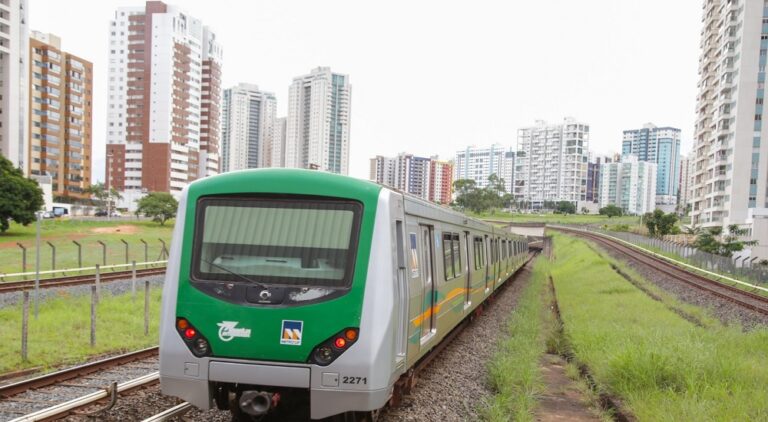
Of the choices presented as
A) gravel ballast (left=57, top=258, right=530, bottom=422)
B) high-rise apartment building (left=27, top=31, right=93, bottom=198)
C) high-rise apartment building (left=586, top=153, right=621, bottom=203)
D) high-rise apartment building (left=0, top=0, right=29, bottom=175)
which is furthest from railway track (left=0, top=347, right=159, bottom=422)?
high-rise apartment building (left=586, top=153, right=621, bottom=203)

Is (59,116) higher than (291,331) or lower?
higher

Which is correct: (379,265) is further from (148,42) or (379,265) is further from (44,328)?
(148,42)

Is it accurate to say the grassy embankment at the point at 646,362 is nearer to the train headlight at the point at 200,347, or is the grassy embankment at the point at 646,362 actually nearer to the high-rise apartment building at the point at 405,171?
the train headlight at the point at 200,347

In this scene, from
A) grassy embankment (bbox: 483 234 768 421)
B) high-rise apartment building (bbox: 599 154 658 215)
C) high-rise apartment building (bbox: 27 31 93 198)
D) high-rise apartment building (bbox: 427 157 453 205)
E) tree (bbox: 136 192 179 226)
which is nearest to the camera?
grassy embankment (bbox: 483 234 768 421)

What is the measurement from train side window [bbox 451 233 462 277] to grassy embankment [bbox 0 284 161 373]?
5.93 metres

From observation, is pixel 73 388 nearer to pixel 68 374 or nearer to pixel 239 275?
pixel 68 374

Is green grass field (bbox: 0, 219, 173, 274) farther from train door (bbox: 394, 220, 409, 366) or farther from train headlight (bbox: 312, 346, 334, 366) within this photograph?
train headlight (bbox: 312, 346, 334, 366)

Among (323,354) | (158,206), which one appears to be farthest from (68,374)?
(158,206)

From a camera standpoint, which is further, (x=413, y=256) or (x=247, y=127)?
(x=247, y=127)

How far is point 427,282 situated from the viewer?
8195 millimetres

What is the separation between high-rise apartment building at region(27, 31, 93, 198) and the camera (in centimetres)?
8756

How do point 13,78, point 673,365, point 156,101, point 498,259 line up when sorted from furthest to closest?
point 156,101 → point 13,78 → point 498,259 → point 673,365

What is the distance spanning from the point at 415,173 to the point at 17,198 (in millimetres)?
Result: 140810

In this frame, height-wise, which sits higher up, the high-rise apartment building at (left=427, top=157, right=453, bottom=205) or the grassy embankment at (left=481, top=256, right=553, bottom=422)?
the high-rise apartment building at (left=427, top=157, right=453, bottom=205)
